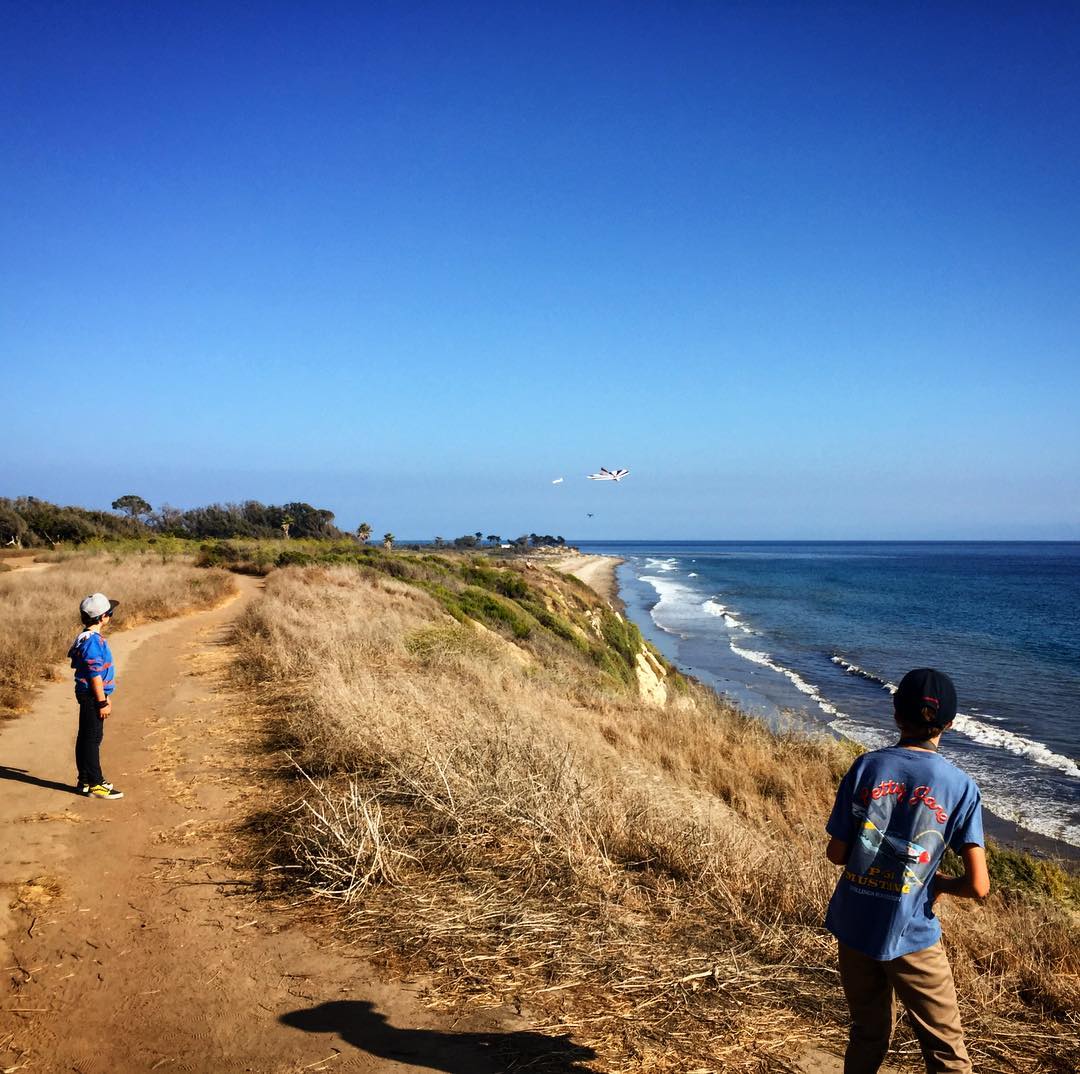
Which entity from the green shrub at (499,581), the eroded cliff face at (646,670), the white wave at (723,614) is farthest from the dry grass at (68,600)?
the white wave at (723,614)

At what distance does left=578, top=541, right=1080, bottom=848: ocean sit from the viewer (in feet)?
54.1

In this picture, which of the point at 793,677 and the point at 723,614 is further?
the point at 723,614

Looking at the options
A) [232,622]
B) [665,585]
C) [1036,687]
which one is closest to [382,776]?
[232,622]

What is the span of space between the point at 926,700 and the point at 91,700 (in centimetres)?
650

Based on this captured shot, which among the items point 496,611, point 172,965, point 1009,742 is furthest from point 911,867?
point 1009,742

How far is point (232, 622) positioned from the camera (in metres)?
16.4

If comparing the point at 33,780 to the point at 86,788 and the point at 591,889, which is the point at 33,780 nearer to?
the point at 86,788

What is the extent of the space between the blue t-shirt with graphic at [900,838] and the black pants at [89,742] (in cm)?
607

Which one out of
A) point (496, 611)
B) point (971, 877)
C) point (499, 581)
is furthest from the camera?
point (499, 581)

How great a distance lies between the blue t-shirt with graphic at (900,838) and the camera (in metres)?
2.62

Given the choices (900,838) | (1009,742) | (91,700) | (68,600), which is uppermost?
(900,838)

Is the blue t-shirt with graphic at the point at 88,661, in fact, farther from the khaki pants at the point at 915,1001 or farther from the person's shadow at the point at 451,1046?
the khaki pants at the point at 915,1001

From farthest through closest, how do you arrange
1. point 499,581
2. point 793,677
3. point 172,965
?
point 499,581, point 793,677, point 172,965

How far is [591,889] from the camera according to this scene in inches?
180
